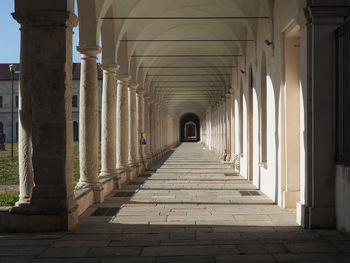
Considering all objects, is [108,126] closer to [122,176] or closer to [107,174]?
[107,174]

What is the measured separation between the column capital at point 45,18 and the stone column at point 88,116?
123 inches

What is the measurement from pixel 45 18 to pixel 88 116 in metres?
3.68

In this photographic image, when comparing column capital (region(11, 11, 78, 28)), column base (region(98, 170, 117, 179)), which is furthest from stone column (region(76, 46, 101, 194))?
column capital (region(11, 11, 78, 28))

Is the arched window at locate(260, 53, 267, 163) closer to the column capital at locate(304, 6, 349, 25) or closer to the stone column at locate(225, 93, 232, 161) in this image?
the column capital at locate(304, 6, 349, 25)

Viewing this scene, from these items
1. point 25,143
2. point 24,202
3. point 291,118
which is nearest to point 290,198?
point 291,118

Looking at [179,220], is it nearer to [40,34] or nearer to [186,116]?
[40,34]

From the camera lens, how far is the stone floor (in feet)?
20.1

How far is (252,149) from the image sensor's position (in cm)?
1606

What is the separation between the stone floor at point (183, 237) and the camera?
6121 mm

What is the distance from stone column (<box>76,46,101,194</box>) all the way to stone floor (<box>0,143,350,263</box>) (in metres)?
0.82

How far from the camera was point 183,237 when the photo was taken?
23.9 feet

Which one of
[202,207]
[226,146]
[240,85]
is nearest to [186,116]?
[226,146]

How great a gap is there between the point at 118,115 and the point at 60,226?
9.68 metres

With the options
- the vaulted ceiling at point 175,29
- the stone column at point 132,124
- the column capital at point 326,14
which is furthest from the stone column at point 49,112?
the stone column at point 132,124
